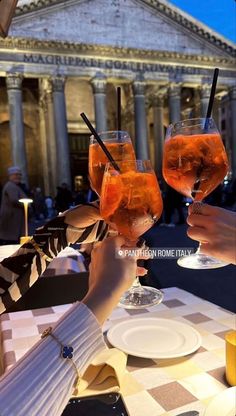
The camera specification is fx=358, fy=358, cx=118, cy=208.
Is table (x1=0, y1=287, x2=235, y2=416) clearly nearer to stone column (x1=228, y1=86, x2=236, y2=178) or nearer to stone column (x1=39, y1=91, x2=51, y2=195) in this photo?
stone column (x1=39, y1=91, x2=51, y2=195)

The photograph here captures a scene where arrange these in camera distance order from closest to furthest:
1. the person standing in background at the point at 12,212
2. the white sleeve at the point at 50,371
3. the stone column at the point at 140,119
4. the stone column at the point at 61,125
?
the white sleeve at the point at 50,371 → the person standing in background at the point at 12,212 → the stone column at the point at 61,125 → the stone column at the point at 140,119

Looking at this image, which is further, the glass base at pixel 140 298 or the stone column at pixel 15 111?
the stone column at pixel 15 111

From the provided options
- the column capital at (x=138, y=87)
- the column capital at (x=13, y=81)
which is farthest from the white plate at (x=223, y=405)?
the column capital at (x=138, y=87)

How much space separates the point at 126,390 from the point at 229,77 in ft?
75.5

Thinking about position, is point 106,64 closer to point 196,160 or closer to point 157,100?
point 157,100

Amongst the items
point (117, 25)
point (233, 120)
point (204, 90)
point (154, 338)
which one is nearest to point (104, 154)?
point (154, 338)

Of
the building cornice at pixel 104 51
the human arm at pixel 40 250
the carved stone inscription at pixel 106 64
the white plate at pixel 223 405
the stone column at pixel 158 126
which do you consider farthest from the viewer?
the stone column at pixel 158 126

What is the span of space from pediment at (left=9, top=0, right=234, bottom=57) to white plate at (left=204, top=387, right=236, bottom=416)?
61.9 feet

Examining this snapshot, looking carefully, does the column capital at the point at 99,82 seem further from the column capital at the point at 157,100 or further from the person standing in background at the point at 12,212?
the person standing in background at the point at 12,212

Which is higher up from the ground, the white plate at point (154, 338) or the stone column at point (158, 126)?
the stone column at point (158, 126)

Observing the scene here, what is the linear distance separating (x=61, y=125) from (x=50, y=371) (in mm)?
18148

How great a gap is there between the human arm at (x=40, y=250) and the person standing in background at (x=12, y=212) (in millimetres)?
3725

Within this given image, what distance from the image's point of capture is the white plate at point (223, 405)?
2.41 ft

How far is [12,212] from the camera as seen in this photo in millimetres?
4848
